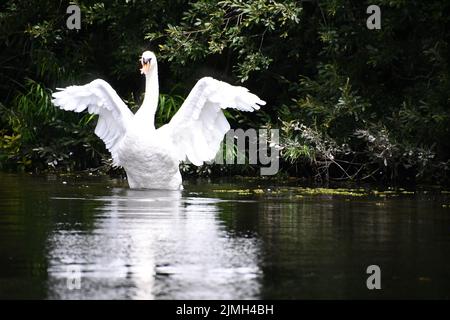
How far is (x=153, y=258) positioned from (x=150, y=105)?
7710 mm

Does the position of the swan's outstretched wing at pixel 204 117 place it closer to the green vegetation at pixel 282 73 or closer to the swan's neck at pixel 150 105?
the swan's neck at pixel 150 105

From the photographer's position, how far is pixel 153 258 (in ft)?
33.2

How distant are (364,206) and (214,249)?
4.68 m

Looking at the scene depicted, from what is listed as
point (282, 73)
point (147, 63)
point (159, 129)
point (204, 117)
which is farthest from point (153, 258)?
point (282, 73)

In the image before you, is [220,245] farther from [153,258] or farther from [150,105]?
[150,105]

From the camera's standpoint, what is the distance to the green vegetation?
1925 centimetres

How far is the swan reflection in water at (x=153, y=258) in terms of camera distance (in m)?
8.68

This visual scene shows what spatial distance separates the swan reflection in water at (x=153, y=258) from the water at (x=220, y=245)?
1 centimetres

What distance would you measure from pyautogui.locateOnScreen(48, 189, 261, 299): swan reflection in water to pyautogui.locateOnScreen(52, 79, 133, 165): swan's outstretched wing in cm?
396

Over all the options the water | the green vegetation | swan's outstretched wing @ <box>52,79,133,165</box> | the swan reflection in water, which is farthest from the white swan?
the swan reflection in water

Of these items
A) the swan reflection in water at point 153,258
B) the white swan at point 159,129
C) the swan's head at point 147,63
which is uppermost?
the swan's head at point 147,63

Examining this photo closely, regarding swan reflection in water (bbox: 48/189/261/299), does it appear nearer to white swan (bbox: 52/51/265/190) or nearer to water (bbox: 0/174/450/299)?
water (bbox: 0/174/450/299)

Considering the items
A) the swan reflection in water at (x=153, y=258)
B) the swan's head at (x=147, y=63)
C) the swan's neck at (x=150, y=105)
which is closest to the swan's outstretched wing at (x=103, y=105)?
the swan's neck at (x=150, y=105)

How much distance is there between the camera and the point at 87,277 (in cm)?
912
